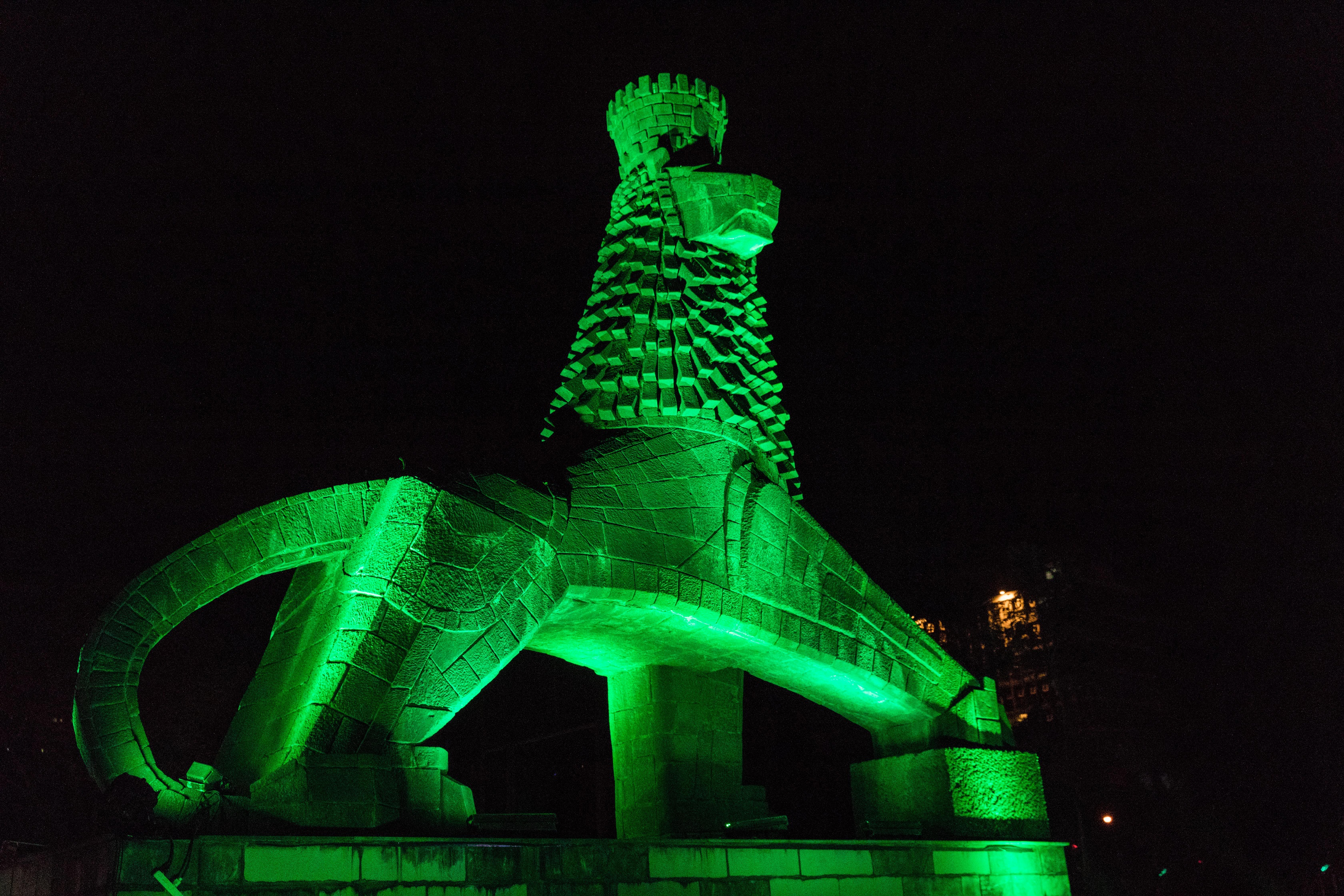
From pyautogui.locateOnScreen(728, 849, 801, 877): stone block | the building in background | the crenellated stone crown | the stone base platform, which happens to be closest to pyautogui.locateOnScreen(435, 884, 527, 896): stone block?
the stone base platform

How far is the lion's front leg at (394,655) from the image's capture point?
17.7ft

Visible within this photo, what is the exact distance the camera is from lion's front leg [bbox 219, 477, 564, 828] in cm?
541

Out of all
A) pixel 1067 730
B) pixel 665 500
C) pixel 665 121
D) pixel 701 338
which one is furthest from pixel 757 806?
pixel 1067 730

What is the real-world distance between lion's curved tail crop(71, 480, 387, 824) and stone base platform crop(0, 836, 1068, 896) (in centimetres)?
28

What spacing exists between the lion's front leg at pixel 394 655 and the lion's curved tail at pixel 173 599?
216 mm

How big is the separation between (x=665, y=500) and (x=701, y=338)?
4.41 ft

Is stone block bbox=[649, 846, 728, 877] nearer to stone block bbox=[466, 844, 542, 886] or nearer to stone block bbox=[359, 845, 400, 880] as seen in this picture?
stone block bbox=[466, 844, 542, 886]

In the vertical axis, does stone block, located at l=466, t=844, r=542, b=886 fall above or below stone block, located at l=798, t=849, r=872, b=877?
above

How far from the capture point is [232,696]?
513 inches

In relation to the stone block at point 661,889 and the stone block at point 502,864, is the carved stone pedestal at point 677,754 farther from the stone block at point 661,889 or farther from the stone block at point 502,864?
the stone block at point 502,864

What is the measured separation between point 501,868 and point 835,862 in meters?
2.24

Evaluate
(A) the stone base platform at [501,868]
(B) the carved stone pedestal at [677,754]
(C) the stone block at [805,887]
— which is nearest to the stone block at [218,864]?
(A) the stone base platform at [501,868]

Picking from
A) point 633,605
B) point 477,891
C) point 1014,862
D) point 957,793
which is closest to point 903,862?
point 957,793

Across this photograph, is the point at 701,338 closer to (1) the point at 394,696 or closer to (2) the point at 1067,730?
(1) the point at 394,696
